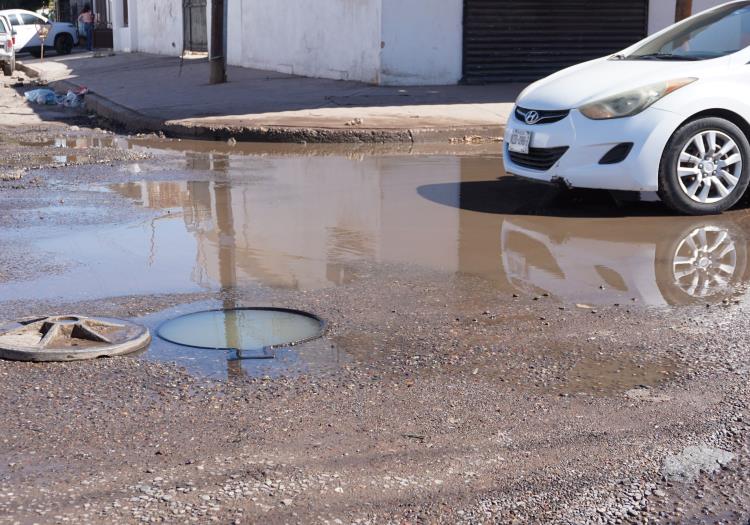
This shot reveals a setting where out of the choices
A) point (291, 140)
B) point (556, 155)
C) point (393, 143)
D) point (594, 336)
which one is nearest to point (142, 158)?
point (291, 140)

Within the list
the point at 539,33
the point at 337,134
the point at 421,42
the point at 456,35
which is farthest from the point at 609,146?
the point at 539,33

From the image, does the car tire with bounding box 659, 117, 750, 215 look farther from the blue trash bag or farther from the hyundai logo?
the blue trash bag

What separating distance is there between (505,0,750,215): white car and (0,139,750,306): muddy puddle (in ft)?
0.93

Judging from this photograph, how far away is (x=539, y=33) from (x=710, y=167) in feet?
38.6

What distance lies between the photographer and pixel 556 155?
8070mm

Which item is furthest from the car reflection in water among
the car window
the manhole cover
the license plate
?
the car window

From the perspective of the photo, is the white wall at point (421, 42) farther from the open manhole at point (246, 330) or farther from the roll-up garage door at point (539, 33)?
the open manhole at point (246, 330)

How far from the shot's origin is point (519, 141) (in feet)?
27.6

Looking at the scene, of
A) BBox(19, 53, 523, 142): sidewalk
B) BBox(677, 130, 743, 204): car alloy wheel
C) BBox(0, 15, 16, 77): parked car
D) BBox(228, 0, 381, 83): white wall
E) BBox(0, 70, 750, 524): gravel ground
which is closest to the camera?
BBox(0, 70, 750, 524): gravel ground

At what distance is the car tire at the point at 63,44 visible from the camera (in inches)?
1651

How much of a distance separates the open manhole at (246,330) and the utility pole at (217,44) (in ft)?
42.6

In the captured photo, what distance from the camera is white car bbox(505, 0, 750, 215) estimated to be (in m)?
7.77

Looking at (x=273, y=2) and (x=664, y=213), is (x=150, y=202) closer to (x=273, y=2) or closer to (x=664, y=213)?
(x=664, y=213)

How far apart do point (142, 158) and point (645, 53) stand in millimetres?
5607
